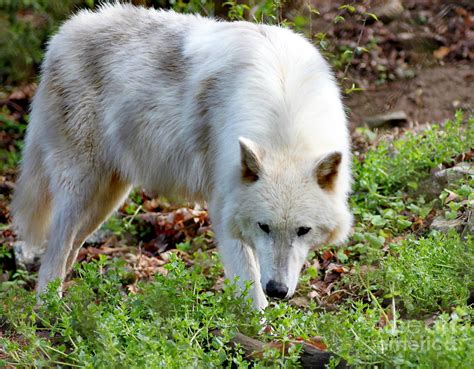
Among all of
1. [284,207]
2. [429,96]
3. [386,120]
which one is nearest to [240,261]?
[284,207]

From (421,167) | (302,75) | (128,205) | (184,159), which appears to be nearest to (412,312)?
(302,75)

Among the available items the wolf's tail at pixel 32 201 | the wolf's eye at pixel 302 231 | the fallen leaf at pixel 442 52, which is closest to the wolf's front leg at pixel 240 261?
the wolf's eye at pixel 302 231

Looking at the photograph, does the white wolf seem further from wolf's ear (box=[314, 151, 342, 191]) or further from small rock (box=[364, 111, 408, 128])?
small rock (box=[364, 111, 408, 128])

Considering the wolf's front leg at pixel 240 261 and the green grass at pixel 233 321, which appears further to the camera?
the wolf's front leg at pixel 240 261

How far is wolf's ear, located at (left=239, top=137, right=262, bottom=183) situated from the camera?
438cm

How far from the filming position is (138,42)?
5.70 m

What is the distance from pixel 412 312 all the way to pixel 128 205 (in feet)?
12.8

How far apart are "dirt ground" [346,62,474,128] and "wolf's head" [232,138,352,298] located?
4.14 meters

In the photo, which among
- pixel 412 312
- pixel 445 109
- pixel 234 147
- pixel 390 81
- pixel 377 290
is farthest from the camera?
pixel 390 81

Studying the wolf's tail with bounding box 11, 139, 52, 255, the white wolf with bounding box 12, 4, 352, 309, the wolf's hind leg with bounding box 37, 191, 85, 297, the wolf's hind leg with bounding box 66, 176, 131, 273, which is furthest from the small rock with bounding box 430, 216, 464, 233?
the wolf's tail with bounding box 11, 139, 52, 255

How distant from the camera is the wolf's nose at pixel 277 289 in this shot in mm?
4258

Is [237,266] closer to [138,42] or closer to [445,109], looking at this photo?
[138,42]

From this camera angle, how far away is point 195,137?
17.2 feet

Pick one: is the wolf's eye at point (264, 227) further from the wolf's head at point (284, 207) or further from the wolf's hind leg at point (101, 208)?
the wolf's hind leg at point (101, 208)
